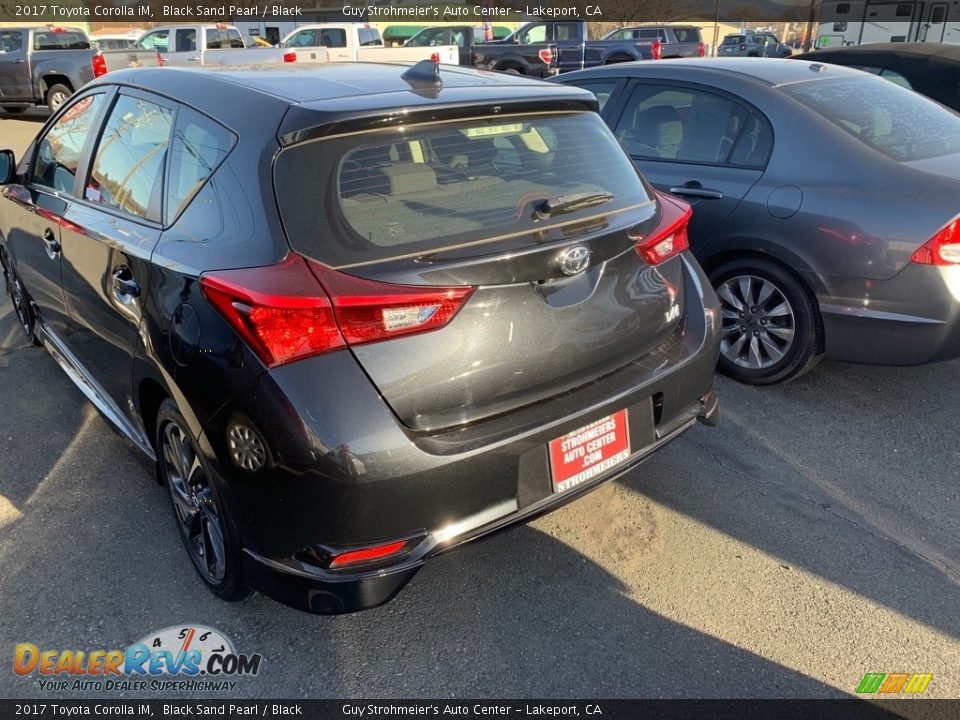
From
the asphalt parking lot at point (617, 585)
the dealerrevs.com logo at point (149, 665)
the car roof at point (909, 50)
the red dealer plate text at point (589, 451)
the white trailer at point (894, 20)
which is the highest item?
the white trailer at point (894, 20)

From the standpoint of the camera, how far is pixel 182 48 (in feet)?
57.6

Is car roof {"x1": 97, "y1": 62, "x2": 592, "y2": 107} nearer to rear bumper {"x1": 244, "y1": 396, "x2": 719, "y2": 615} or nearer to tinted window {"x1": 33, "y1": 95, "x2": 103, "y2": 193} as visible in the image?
tinted window {"x1": 33, "y1": 95, "x2": 103, "y2": 193}

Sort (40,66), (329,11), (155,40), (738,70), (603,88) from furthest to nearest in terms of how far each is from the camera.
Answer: (329,11) → (155,40) → (40,66) → (603,88) → (738,70)

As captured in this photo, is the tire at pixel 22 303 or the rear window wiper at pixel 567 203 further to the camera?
the tire at pixel 22 303

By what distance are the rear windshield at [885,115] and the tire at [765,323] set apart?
798 mm

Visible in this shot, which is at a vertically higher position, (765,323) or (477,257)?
(477,257)

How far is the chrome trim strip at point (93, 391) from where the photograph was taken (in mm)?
2996

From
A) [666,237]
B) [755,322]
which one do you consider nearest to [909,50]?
[755,322]

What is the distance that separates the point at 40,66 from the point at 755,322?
1522 cm

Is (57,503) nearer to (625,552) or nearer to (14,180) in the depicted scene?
(14,180)

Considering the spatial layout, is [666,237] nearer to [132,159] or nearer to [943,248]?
[943,248]

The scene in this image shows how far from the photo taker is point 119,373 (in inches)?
114

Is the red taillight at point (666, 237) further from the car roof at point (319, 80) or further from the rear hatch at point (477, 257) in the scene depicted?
the car roof at point (319, 80)

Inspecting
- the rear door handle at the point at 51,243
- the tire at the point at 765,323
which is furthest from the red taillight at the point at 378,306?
the tire at the point at 765,323
